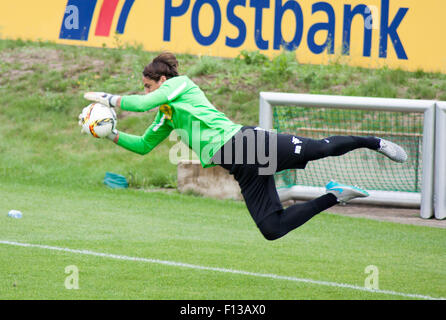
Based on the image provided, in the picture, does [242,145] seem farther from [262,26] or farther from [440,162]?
[262,26]

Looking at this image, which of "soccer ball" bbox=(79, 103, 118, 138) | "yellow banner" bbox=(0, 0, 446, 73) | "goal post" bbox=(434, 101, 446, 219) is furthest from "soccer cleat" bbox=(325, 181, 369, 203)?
"yellow banner" bbox=(0, 0, 446, 73)

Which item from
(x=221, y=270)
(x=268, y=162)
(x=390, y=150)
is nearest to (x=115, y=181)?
(x=221, y=270)

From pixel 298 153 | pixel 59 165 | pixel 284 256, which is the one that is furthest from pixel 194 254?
pixel 59 165

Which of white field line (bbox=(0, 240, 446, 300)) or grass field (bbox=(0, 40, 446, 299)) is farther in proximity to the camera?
grass field (bbox=(0, 40, 446, 299))

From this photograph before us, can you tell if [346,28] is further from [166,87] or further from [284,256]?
[166,87]

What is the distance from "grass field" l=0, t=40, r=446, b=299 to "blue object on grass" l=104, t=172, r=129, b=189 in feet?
0.60

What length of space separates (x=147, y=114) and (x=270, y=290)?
30.6 feet

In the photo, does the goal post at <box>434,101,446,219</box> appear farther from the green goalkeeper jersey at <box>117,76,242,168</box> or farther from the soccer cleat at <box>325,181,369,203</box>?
the green goalkeeper jersey at <box>117,76,242,168</box>

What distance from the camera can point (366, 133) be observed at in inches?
468

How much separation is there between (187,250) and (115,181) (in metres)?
4.78

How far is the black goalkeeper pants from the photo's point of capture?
579cm

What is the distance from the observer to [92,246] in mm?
7801

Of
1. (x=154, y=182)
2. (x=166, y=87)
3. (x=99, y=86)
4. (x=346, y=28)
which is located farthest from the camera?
(x=99, y=86)

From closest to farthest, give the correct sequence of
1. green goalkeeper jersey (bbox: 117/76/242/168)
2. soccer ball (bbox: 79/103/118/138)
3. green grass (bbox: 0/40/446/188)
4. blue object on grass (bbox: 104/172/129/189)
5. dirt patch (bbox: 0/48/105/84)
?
green goalkeeper jersey (bbox: 117/76/242/168) < soccer ball (bbox: 79/103/118/138) < blue object on grass (bbox: 104/172/129/189) < green grass (bbox: 0/40/446/188) < dirt patch (bbox: 0/48/105/84)
